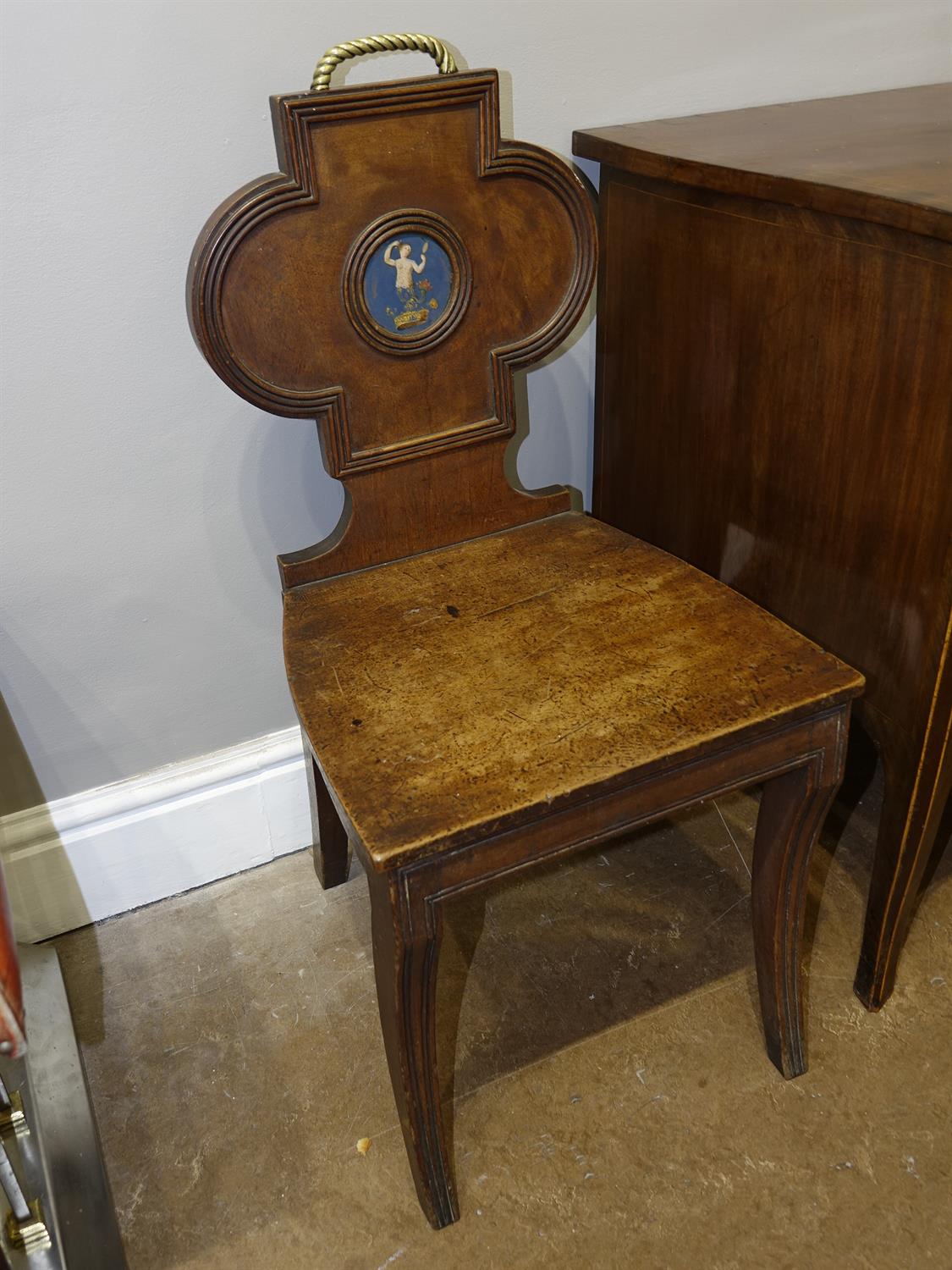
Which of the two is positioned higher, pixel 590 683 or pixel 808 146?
pixel 808 146

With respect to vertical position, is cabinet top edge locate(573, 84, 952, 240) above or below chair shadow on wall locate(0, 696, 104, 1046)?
above

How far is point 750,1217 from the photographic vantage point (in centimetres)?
112

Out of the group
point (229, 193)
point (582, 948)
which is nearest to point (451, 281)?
point (229, 193)

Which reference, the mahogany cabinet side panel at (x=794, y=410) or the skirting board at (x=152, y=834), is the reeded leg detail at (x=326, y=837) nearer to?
the skirting board at (x=152, y=834)

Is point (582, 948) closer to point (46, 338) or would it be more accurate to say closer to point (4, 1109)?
point (4, 1109)

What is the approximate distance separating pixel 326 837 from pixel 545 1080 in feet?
1.37

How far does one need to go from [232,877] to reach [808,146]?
117 centimetres

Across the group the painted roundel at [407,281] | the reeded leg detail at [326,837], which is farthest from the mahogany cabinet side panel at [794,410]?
the reeded leg detail at [326,837]

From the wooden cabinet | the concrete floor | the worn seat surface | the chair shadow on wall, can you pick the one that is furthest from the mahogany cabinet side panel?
the chair shadow on wall

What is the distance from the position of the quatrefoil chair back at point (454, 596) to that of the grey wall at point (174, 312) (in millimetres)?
160

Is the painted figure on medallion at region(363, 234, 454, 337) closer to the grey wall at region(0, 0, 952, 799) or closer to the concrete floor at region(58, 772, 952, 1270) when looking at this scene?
the grey wall at region(0, 0, 952, 799)

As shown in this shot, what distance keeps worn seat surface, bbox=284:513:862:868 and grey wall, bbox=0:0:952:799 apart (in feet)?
0.76

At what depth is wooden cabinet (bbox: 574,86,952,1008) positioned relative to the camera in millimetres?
1026

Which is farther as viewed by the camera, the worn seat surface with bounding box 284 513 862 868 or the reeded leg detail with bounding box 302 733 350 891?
the reeded leg detail with bounding box 302 733 350 891
